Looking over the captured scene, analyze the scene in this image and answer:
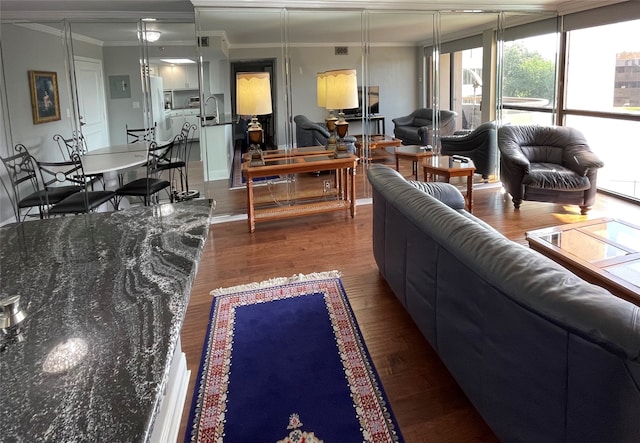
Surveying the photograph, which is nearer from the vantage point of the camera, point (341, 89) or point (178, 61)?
point (341, 89)

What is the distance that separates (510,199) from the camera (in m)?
5.62

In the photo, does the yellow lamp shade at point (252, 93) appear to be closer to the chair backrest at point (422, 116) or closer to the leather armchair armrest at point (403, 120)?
the leather armchair armrest at point (403, 120)

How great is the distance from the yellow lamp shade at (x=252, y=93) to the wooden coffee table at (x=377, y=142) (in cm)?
166

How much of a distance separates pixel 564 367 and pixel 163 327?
1.13m

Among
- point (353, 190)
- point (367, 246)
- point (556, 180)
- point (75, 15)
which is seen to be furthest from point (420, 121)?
point (75, 15)

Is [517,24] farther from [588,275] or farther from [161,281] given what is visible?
[161,281]

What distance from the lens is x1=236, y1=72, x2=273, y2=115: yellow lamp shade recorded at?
4438 millimetres

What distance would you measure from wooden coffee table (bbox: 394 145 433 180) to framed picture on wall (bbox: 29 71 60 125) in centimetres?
410

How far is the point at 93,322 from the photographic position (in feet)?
3.37

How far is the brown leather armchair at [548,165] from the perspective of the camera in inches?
190

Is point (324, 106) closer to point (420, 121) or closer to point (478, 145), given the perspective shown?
point (420, 121)

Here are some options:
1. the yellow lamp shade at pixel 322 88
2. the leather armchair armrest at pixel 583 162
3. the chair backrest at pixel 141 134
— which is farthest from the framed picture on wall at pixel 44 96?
the leather armchair armrest at pixel 583 162

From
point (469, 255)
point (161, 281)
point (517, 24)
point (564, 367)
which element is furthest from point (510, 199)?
point (161, 281)

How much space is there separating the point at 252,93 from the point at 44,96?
2.69 metres
